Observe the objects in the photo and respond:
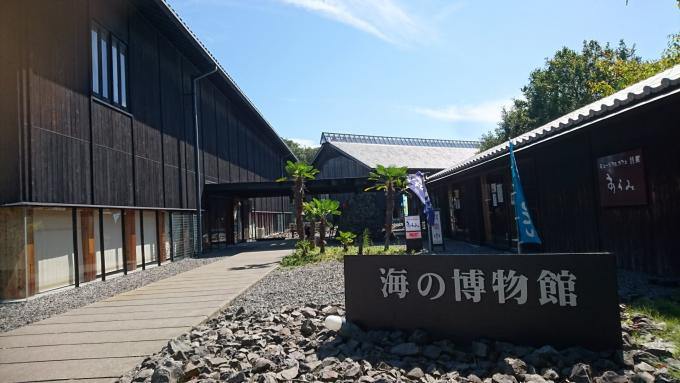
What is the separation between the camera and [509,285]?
4.23 meters

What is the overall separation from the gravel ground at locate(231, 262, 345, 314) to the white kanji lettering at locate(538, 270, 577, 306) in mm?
2998

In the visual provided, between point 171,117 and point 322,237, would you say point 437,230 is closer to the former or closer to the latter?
point 322,237

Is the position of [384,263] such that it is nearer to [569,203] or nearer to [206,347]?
[206,347]

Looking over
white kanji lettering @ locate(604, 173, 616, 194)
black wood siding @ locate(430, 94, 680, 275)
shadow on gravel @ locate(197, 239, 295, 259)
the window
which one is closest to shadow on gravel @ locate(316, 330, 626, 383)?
black wood siding @ locate(430, 94, 680, 275)

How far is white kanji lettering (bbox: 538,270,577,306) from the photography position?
13.2 feet

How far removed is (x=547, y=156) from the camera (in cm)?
974

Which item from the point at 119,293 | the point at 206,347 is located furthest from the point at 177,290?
the point at 206,347

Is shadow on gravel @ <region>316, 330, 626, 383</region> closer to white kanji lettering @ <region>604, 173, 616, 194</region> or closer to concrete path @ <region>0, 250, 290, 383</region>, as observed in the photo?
concrete path @ <region>0, 250, 290, 383</region>

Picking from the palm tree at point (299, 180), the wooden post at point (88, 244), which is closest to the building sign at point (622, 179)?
the palm tree at point (299, 180)

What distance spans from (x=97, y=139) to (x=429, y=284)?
9.64m

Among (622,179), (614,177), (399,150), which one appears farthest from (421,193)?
(399,150)

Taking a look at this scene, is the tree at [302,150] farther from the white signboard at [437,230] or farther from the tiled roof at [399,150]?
the white signboard at [437,230]

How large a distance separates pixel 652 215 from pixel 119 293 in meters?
10.3

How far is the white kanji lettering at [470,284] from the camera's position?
4316 millimetres
